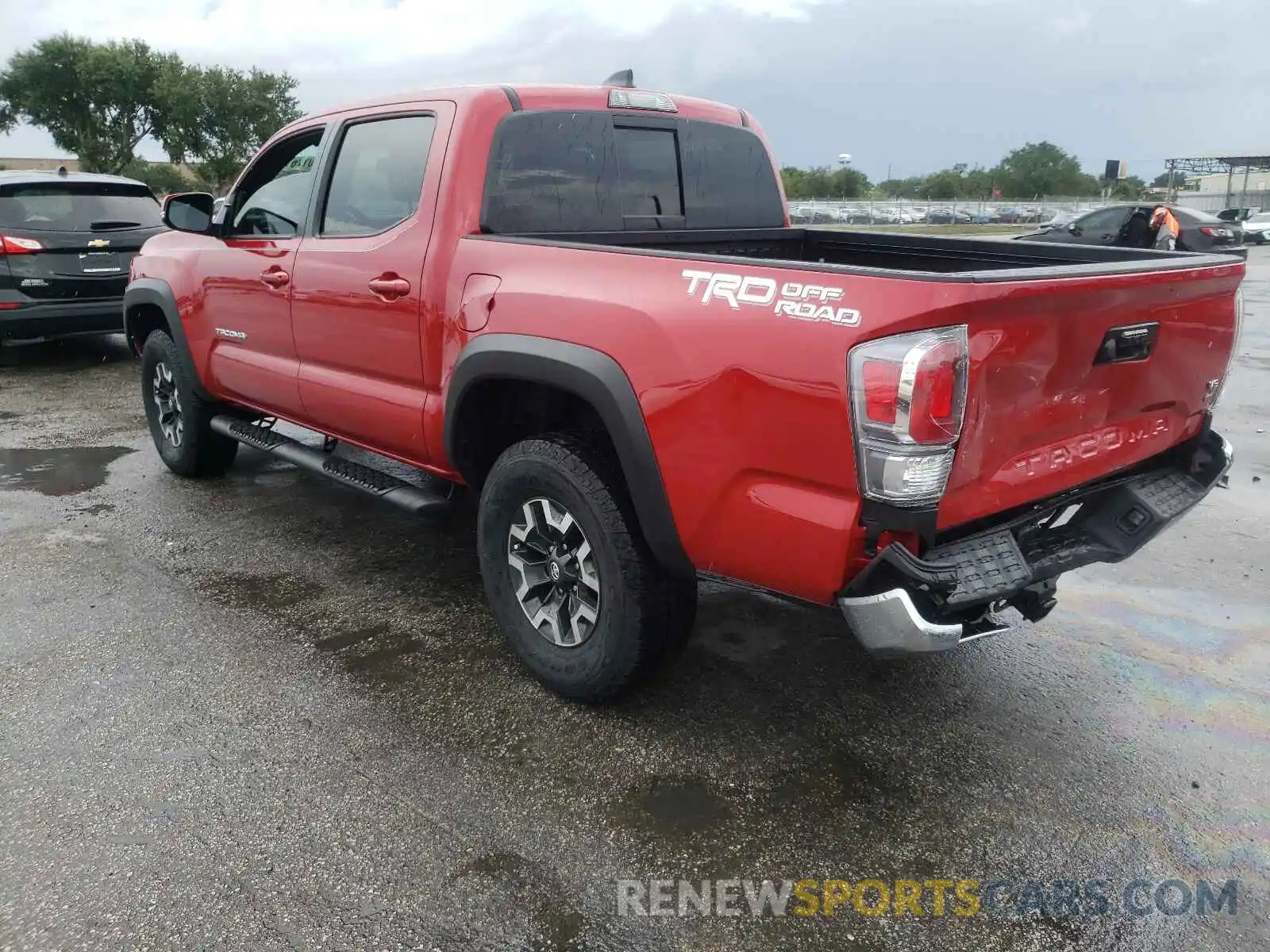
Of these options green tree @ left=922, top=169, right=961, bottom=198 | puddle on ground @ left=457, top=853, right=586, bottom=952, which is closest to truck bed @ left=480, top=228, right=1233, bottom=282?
puddle on ground @ left=457, top=853, right=586, bottom=952

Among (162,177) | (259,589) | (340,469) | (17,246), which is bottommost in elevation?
(259,589)

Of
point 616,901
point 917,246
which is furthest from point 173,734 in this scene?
point 917,246

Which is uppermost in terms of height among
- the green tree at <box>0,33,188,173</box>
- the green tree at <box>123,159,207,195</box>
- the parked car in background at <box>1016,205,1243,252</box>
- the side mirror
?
the green tree at <box>0,33,188,173</box>

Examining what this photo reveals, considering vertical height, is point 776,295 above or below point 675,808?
above

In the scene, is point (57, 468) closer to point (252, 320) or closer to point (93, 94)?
point (252, 320)

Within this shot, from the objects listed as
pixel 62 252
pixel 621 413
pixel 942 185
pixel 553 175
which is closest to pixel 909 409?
pixel 621 413

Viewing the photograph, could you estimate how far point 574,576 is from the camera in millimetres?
3215

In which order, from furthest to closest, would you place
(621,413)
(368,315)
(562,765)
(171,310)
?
1. (171,310)
2. (368,315)
3. (562,765)
4. (621,413)

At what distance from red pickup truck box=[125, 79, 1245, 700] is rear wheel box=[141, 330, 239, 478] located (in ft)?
2.90

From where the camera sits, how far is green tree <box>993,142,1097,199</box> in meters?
64.7

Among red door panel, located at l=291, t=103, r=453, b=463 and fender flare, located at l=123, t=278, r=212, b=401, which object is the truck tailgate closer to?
red door panel, located at l=291, t=103, r=453, b=463

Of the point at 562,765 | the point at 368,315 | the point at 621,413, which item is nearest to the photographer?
the point at 621,413

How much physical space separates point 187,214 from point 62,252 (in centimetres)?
506

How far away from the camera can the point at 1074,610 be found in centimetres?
409
